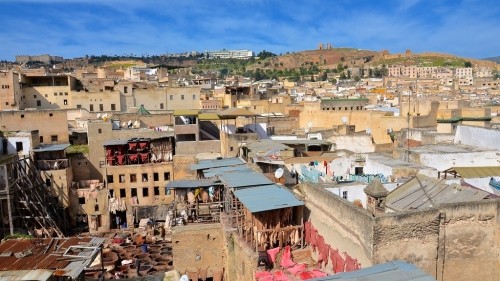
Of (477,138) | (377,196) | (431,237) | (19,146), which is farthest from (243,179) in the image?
(19,146)

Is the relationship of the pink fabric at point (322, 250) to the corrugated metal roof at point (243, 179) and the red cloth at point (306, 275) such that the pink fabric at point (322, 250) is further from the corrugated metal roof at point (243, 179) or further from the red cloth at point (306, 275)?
the corrugated metal roof at point (243, 179)

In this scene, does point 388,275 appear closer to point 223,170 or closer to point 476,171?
point 476,171

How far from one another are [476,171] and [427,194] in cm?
502

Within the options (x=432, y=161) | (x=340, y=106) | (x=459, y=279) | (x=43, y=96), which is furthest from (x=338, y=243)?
(x=43, y=96)

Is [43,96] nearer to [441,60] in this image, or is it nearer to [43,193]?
[43,193]

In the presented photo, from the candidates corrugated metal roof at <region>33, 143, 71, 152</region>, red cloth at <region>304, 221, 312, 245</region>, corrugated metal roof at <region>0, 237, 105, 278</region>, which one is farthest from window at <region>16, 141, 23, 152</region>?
red cloth at <region>304, 221, 312, 245</region>

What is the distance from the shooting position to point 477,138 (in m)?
23.2

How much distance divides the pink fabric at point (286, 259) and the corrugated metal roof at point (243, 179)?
273cm

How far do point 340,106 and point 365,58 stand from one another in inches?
5330

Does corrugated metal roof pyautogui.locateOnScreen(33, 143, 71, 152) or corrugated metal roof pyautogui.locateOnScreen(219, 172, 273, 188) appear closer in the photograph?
corrugated metal roof pyautogui.locateOnScreen(219, 172, 273, 188)

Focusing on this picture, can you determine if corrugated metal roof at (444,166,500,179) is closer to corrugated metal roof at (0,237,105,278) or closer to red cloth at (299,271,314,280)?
red cloth at (299,271,314,280)

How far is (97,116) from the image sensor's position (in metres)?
39.7

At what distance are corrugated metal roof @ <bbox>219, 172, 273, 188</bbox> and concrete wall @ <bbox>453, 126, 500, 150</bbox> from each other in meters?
11.6

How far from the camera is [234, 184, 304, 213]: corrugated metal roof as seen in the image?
14648mm
